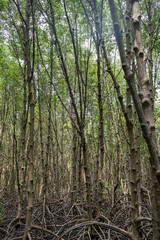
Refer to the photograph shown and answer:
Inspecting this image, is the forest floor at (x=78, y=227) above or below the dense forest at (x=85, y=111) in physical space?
below

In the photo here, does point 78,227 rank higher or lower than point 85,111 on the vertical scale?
lower

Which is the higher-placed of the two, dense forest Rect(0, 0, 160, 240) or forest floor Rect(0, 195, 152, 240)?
dense forest Rect(0, 0, 160, 240)

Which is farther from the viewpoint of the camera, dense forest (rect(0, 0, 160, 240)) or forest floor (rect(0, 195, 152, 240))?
forest floor (rect(0, 195, 152, 240))

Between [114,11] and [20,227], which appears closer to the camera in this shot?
[114,11]

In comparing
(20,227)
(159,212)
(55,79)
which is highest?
(55,79)

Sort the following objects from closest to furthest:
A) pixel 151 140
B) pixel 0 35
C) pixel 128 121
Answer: pixel 151 140 → pixel 128 121 → pixel 0 35

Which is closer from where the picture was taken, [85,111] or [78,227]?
[78,227]

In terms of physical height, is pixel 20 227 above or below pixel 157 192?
below

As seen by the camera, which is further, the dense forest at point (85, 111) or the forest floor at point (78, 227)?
the forest floor at point (78, 227)

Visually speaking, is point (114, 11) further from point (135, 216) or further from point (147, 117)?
point (135, 216)

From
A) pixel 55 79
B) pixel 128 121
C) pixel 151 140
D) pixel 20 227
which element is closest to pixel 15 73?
pixel 55 79

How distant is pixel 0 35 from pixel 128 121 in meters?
4.59

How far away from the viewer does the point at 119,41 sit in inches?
38.1

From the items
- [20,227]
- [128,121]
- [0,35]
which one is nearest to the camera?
[128,121]
